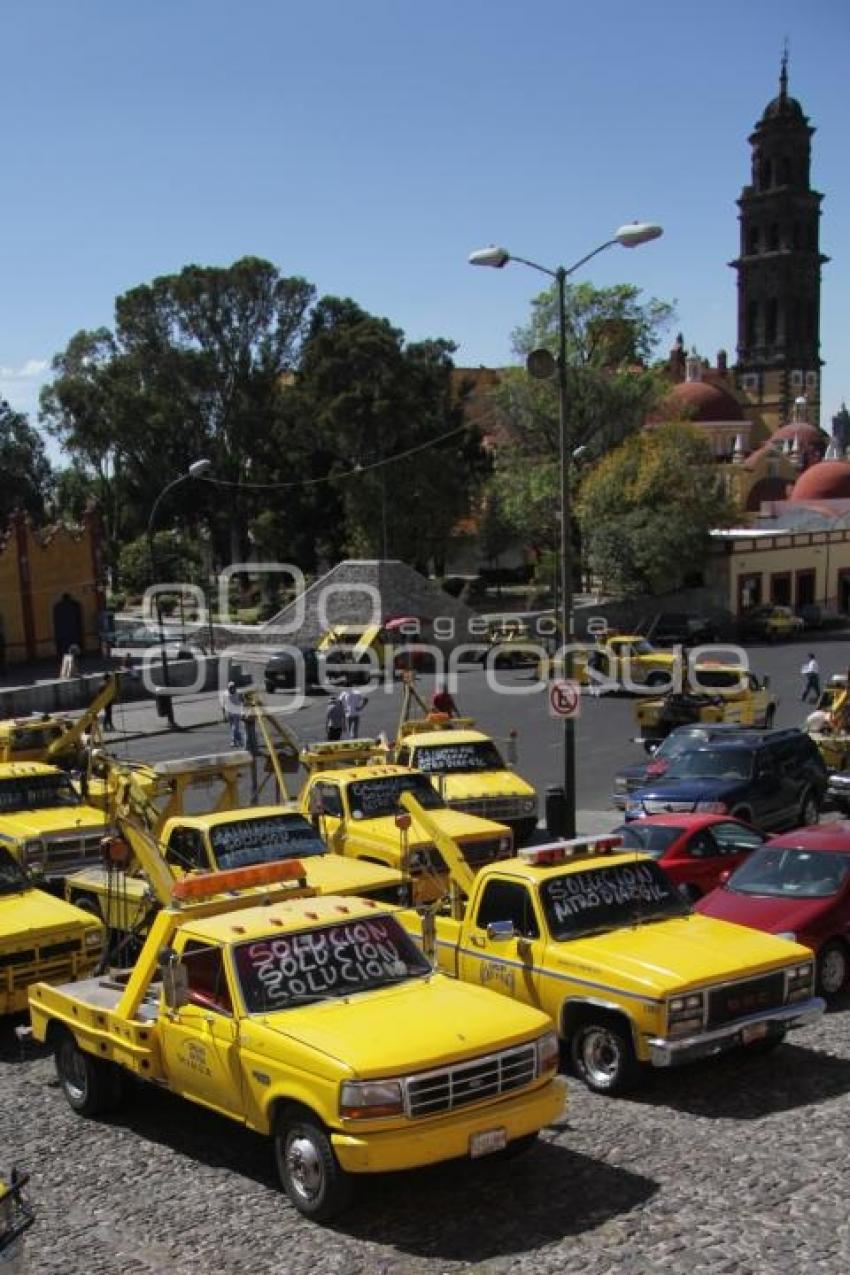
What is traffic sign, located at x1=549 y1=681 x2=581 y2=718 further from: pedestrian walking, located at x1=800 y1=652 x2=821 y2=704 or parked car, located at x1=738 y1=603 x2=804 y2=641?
parked car, located at x1=738 y1=603 x2=804 y2=641

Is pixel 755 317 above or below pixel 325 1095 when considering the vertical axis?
above

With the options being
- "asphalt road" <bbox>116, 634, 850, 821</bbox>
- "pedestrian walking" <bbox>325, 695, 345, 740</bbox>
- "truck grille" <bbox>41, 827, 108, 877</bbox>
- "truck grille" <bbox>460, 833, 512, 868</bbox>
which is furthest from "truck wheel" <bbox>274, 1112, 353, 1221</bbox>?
"pedestrian walking" <bbox>325, 695, 345, 740</bbox>

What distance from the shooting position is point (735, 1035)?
8.82m

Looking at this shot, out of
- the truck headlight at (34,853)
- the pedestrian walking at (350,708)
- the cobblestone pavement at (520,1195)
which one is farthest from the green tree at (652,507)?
the cobblestone pavement at (520,1195)

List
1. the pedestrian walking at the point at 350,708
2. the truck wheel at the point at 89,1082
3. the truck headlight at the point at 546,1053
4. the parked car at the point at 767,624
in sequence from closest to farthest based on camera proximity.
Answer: the truck headlight at the point at 546,1053
the truck wheel at the point at 89,1082
the pedestrian walking at the point at 350,708
the parked car at the point at 767,624

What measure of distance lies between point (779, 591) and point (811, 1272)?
58794 mm

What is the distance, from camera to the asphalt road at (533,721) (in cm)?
2547

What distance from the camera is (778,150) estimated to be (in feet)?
330

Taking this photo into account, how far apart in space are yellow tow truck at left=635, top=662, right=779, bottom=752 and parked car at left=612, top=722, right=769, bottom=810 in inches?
228

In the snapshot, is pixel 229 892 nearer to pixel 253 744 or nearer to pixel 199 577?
pixel 253 744

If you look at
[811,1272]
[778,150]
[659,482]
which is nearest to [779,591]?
[659,482]

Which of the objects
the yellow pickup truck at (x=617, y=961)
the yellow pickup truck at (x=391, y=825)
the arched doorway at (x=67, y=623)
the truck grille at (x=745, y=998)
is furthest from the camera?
the arched doorway at (x=67, y=623)

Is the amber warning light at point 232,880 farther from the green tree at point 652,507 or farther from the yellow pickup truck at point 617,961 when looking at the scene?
the green tree at point 652,507

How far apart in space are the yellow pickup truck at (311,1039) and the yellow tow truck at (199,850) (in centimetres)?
312
